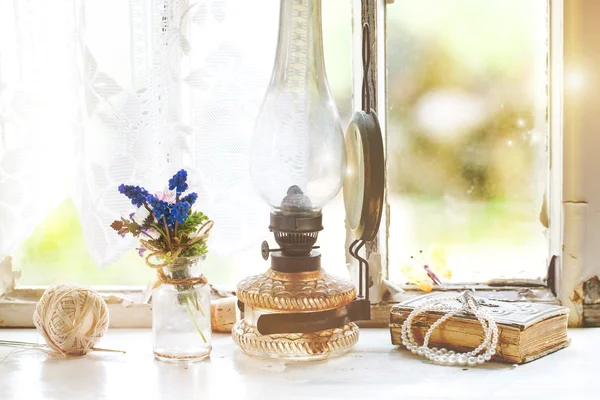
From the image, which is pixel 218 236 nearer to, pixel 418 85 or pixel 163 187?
pixel 163 187

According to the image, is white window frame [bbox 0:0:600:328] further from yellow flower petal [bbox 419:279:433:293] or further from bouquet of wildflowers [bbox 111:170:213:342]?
bouquet of wildflowers [bbox 111:170:213:342]

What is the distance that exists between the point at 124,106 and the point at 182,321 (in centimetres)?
38

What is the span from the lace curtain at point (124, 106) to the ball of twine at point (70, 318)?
0.36 feet

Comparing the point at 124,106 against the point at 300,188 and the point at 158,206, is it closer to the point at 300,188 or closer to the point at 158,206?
the point at 158,206

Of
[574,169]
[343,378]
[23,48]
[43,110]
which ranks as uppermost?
[23,48]

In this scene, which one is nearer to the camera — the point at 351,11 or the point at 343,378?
the point at 343,378

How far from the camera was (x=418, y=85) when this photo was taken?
4.81 feet

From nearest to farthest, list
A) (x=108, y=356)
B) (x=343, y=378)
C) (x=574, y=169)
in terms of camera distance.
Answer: (x=343, y=378)
(x=108, y=356)
(x=574, y=169)

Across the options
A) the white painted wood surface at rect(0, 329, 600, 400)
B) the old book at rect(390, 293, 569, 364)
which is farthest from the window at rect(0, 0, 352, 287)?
the old book at rect(390, 293, 569, 364)

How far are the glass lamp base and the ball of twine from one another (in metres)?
0.25

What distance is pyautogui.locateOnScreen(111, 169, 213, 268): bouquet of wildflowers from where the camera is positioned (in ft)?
3.84

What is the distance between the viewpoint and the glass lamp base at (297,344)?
3.92 feet

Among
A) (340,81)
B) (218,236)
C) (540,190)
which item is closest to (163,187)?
(218,236)

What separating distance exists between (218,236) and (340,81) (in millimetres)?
380
